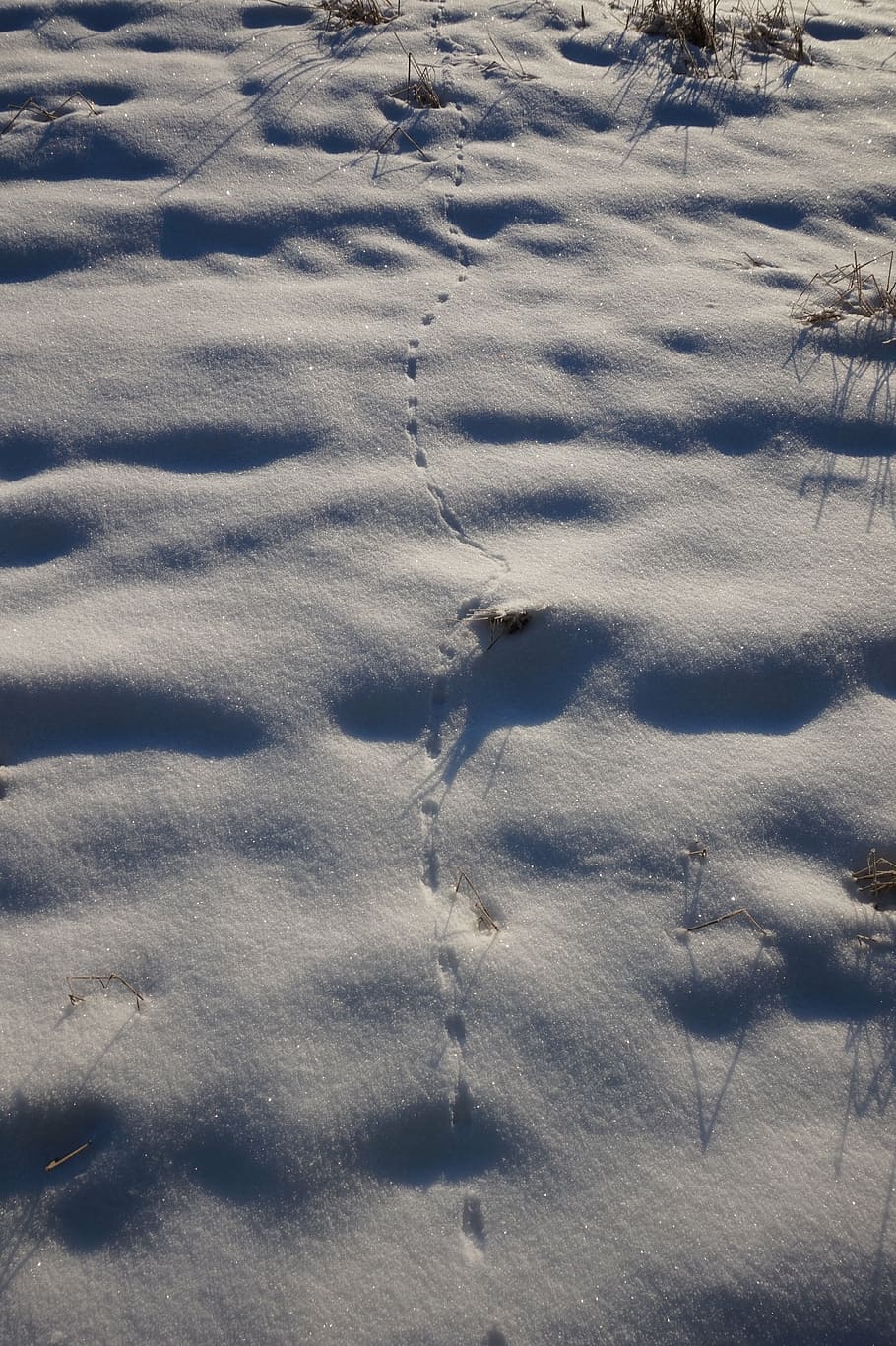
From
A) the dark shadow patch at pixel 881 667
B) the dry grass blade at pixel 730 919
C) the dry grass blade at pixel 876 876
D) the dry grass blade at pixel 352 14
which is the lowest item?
the dry grass blade at pixel 730 919

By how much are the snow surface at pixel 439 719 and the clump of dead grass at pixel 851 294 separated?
8 centimetres

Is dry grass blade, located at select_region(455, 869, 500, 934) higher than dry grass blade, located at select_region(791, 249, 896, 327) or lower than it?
lower

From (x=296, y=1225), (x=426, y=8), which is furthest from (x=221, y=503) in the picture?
(x=426, y=8)

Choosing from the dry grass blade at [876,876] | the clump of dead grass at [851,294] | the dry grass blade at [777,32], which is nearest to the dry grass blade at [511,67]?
the dry grass blade at [777,32]

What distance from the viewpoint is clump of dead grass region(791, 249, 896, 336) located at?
92.7 inches

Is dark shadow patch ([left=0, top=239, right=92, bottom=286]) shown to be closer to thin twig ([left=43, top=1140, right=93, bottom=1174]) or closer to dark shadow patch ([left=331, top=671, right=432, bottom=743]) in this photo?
dark shadow patch ([left=331, top=671, right=432, bottom=743])

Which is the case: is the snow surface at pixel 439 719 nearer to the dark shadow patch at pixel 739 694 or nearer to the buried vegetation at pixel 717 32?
the dark shadow patch at pixel 739 694

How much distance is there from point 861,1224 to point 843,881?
48 cm

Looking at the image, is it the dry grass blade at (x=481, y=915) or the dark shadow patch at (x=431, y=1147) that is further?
the dry grass blade at (x=481, y=915)

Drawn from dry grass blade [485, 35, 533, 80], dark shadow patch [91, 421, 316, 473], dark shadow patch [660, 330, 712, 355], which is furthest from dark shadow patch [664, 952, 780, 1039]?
dry grass blade [485, 35, 533, 80]

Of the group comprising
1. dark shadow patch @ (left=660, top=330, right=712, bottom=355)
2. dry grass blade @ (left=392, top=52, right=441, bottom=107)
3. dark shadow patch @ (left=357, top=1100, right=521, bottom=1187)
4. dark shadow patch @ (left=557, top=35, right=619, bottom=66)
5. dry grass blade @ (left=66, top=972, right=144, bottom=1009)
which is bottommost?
dark shadow patch @ (left=357, top=1100, right=521, bottom=1187)

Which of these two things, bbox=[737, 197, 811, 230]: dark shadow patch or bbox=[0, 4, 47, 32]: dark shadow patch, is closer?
bbox=[737, 197, 811, 230]: dark shadow patch

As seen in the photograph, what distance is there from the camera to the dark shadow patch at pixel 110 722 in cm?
163

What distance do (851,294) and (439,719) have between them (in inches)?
65.7
